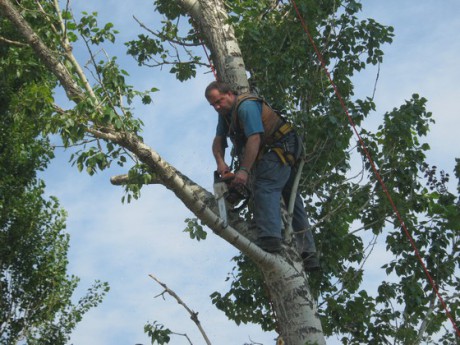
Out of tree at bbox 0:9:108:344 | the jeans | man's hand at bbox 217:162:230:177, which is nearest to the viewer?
the jeans

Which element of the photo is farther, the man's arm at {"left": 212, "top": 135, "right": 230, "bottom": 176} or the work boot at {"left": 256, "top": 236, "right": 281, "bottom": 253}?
the man's arm at {"left": 212, "top": 135, "right": 230, "bottom": 176}

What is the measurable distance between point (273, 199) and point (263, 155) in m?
0.42

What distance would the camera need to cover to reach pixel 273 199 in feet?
18.7

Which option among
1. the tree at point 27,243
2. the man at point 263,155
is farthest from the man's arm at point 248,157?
the tree at point 27,243

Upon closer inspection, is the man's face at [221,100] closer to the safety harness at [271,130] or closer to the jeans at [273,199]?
the safety harness at [271,130]

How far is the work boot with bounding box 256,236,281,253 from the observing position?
5.56 metres

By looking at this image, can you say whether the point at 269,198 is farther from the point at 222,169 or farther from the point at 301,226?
the point at 301,226

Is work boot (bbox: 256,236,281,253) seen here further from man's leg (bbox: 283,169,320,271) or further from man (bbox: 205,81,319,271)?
man's leg (bbox: 283,169,320,271)

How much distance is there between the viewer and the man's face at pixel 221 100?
233 inches

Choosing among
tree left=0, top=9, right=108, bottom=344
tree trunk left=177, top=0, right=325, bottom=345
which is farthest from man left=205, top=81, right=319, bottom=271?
tree left=0, top=9, right=108, bottom=344

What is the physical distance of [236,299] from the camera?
7496 millimetres

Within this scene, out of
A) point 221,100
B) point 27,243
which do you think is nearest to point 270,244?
point 221,100

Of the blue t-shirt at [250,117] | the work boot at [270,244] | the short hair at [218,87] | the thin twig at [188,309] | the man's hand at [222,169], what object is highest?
the short hair at [218,87]

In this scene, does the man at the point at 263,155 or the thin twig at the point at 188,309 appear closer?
the thin twig at the point at 188,309
